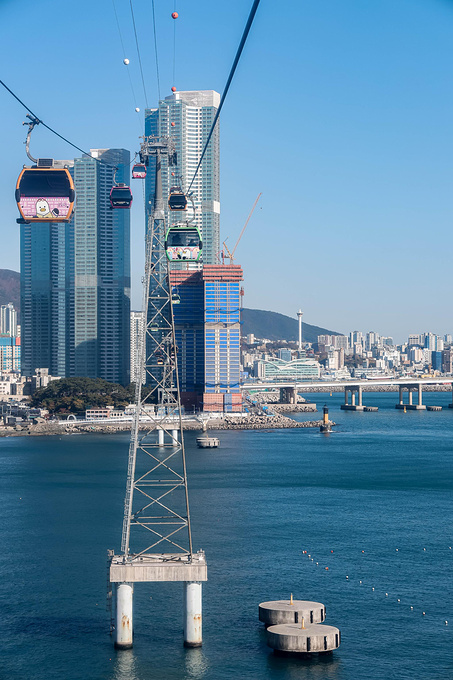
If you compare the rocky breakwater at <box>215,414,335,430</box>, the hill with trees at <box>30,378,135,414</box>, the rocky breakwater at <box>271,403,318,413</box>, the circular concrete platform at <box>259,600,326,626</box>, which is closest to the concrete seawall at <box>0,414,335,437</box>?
the rocky breakwater at <box>215,414,335,430</box>

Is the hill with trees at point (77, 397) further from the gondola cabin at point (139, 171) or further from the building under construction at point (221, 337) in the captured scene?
the gondola cabin at point (139, 171)

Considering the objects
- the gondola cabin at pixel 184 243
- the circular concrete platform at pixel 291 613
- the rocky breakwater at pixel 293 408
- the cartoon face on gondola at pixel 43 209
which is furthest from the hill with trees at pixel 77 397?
the cartoon face on gondola at pixel 43 209

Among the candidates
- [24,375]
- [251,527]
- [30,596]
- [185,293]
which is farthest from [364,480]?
[24,375]

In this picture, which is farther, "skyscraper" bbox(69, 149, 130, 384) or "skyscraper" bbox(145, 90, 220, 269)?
"skyscraper" bbox(145, 90, 220, 269)

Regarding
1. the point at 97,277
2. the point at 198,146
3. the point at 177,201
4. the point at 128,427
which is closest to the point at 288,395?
the point at 97,277

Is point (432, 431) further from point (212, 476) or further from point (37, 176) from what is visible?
point (37, 176)

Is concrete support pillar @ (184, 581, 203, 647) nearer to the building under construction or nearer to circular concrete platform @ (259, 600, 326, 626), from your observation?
circular concrete platform @ (259, 600, 326, 626)

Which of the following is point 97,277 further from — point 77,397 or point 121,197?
point 121,197
